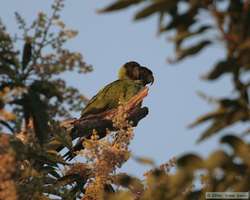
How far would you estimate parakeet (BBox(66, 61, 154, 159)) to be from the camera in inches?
295

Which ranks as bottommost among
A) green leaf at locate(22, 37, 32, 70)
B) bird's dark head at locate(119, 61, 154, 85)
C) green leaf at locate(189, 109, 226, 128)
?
green leaf at locate(189, 109, 226, 128)

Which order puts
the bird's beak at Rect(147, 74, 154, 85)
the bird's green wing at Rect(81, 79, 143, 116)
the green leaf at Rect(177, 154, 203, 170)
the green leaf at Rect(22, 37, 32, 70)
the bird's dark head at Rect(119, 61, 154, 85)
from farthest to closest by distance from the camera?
the bird's dark head at Rect(119, 61, 154, 85) → the bird's beak at Rect(147, 74, 154, 85) → the bird's green wing at Rect(81, 79, 143, 116) → the green leaf at Rect(22, 37, 32, 70) → the green leaf at Rect(177, 154, 203, 170)

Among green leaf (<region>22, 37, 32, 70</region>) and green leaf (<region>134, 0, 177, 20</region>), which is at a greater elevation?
green leaf (<region>22, 37, 32, 70</region>)

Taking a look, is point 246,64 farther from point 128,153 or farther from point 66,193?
point 66,193

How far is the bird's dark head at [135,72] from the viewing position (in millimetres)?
8156

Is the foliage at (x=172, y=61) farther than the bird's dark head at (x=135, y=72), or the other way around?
the bird's dark head at (x=135, y=72)

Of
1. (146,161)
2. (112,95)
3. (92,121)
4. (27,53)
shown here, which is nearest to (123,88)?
(112,95)

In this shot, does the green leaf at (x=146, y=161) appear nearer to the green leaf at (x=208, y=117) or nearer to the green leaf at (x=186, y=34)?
the green leaf at (x=208, y=117)

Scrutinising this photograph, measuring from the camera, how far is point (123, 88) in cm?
790

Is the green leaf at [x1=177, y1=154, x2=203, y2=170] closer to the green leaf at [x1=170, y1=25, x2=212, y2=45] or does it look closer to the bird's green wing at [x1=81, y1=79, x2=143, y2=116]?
the green leaf at [x1=170, y1=25, x2=212, y2=45]

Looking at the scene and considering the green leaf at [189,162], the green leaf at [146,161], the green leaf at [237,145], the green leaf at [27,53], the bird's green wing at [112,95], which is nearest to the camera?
the green leaf at [189,162]

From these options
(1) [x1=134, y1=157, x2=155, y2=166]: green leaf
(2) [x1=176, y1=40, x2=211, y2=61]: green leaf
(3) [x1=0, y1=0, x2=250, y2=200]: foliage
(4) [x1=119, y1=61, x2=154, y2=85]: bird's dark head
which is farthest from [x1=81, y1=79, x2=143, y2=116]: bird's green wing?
(2) [x1=176, y1=40, x2=211, y2=61]: green leaf

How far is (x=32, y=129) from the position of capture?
3459mm

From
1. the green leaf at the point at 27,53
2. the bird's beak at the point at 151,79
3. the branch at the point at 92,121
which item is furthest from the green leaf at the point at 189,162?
the bird's beak at the point at 151,79
